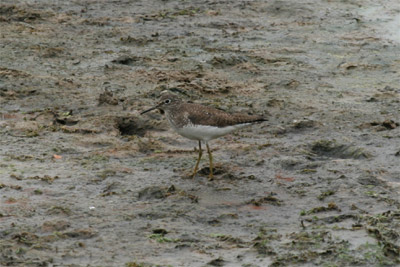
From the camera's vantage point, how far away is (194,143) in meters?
9.72

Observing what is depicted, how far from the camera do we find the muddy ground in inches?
273

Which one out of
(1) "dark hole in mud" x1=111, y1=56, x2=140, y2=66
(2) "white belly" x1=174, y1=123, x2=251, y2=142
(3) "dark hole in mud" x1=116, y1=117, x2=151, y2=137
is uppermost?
(2) "white belly" x1=174, y1=123, x2=251, y2=142

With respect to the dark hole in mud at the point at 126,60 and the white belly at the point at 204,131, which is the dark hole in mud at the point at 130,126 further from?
the dark hole in mud at the point at 126,60

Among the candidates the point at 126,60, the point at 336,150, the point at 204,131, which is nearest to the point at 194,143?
the point at 204,131

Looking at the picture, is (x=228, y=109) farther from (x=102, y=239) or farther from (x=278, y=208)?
(x=102, y=239)

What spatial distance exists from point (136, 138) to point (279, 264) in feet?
11.6

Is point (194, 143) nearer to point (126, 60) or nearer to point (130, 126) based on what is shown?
point (130, 126)

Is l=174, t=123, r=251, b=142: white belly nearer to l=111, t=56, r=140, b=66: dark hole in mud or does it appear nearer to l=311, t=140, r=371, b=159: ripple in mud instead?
l=311, t=140, r=371, b=159: ripple in mud

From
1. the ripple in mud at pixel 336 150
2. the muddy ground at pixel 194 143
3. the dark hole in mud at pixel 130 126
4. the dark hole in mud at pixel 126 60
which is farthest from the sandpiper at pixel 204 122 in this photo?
the dark hole in mud at pixel 126 60

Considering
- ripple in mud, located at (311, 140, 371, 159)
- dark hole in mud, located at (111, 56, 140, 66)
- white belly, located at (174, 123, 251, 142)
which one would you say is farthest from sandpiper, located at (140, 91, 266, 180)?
dark hole in mud, located at (111, 56, 140, 66)

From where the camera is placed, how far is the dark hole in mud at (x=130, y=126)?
1005 centimetres

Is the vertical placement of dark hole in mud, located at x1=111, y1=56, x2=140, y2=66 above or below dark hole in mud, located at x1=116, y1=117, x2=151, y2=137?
above

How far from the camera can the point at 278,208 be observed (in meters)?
7.75

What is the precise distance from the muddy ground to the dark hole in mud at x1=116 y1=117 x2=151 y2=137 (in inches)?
1.0
